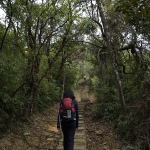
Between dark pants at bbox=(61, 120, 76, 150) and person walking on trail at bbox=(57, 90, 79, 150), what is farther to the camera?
dark pants at bbox=(61, 120, 76, 150)

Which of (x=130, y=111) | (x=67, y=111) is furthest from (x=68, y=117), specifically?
(x=130, y=111)

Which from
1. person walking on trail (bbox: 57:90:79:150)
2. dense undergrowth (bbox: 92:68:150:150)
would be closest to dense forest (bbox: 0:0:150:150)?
dense undergrowth (bbox: 92:68:150:150)

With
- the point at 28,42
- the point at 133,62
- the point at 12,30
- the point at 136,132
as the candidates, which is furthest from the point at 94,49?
the point at 136,132

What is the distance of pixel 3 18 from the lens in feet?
21.6

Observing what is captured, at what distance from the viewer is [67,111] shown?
5.10 meters

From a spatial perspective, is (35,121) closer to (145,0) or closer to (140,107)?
(140,107)

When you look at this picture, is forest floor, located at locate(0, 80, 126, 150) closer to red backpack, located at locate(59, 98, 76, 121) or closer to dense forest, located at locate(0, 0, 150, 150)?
dense forest, located at locate(0, 0, 150, 150)

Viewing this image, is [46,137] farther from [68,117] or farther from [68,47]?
[68,47]

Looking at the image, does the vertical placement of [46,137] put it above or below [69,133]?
below

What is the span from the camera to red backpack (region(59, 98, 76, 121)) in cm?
508

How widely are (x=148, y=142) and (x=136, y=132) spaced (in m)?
0.66

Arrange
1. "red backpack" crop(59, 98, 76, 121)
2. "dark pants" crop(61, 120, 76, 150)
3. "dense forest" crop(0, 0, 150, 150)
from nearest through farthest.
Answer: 1. "red backpack" crop(59, 98, 76, 121)
2. "dark pants" crop(61, 120, 76, 150)
3. "dense forest" crop(0, 0, 150, 150)

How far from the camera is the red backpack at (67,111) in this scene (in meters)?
5.08

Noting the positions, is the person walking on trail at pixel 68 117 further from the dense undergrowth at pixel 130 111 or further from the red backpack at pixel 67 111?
the dense undergrowth at pixel 130 111
